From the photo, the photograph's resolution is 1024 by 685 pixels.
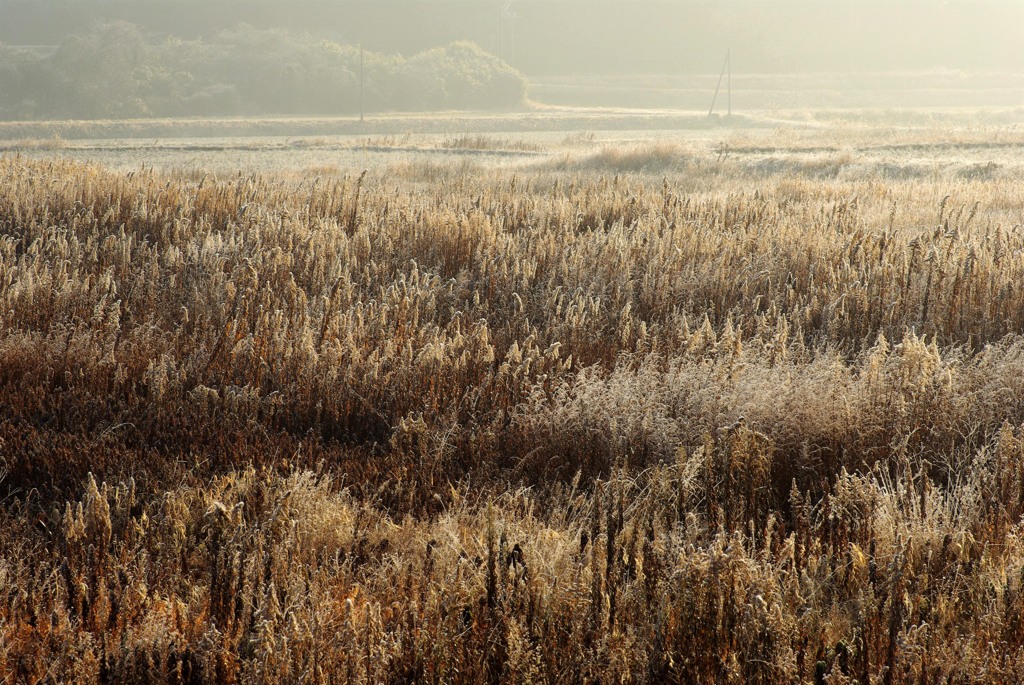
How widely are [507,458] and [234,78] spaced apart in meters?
76.5

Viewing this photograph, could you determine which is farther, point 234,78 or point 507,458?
point 234,78

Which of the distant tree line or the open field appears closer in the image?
the open field

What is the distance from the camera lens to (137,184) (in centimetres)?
1014

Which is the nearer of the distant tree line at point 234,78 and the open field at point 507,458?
the open field at point 507,458

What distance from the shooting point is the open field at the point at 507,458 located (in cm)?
228

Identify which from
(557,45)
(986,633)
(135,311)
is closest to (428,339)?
(135,311)

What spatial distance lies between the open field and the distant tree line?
63.3 m

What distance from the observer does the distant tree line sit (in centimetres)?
6247

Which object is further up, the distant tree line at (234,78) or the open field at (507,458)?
the distant tree line at (234,78)

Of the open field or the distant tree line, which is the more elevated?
the distant tree line

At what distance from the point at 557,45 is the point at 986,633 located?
396ft

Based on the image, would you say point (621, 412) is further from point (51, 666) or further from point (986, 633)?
point (51, 666)

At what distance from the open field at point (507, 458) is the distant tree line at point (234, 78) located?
63.3 m

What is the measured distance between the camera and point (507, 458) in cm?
379
